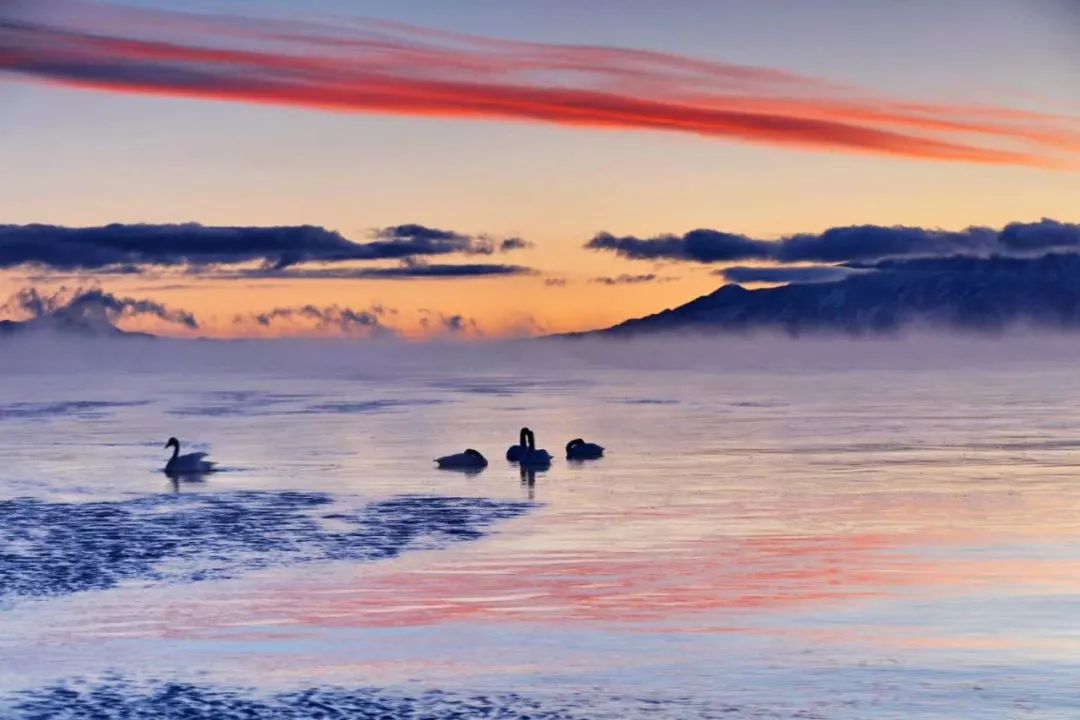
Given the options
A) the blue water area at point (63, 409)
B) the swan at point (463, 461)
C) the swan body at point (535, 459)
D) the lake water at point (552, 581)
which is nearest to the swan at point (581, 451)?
the lake water at point (552, 581)

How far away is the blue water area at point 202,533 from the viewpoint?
2295 centimetres

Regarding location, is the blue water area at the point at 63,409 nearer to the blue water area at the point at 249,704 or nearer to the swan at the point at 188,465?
the swan at the point at 188,465

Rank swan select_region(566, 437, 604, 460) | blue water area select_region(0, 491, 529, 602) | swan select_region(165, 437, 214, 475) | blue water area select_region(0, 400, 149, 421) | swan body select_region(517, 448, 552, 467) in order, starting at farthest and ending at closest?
blue water area select_region(0, 400, 149, 421), swan select_region(566, 437, 604, 460), swan body select_region(517, 448, 552, 467), swan select_region(165, 437, 214, 475), blue water area select_region(0, 491, 529, 602)

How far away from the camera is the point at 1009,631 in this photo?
18.1 meters

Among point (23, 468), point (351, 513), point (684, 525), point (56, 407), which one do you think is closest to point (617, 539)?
point (684, 525)

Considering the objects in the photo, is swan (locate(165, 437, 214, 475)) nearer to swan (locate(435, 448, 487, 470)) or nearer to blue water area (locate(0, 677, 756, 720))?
swan (locate(435, 448, 487, 470))

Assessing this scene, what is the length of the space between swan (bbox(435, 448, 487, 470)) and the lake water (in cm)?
70

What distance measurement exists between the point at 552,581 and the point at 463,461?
17.9 metres

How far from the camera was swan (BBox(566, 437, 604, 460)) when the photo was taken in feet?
137

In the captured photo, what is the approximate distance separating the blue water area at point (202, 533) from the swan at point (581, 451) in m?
9.34

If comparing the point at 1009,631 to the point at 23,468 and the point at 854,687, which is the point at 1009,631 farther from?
the point at 23,468

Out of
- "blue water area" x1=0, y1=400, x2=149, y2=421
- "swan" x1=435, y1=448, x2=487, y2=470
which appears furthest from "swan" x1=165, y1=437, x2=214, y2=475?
"blue water area" x1=0, y1=400, x2=149, y2=421

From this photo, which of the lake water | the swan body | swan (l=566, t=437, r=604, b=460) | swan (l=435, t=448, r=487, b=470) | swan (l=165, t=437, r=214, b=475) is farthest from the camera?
swan (l=566, t=437, r=604, b=460)

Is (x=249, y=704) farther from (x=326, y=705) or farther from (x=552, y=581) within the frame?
(x=552, y=581)
